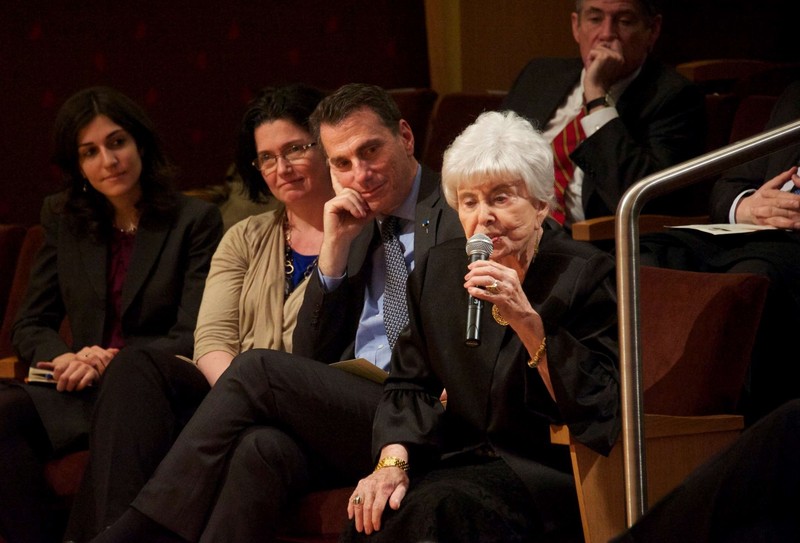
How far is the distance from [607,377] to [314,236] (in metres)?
0.99

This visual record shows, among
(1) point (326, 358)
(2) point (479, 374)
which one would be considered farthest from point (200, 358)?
(2) point (479, 374)

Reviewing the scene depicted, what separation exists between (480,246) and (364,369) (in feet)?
1.55

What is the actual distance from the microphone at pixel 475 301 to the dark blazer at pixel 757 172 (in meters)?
0.93

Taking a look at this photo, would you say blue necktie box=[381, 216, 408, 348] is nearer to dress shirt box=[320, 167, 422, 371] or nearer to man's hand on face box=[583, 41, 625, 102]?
dress shirt box=[320, 167, 422, 371]

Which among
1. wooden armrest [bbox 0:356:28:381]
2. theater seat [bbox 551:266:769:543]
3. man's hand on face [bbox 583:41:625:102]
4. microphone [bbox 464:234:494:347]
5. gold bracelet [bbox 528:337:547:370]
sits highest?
man's hand on face [bbox 583:41:625:102]

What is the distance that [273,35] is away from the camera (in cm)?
401

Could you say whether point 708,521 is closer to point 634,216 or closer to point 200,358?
point 634,216

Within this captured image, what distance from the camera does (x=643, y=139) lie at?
2.86 meters

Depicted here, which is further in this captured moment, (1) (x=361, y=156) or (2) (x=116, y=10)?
(2) (x=116, y=10)

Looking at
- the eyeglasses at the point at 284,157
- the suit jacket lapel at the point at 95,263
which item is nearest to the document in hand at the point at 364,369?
the eyeglasses at the point at 284,157

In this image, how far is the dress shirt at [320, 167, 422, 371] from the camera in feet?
7.63

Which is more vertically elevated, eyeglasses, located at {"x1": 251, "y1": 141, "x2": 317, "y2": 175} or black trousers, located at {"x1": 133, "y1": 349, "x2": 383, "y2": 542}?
eyeglasses, located at {"x1": 251, "y1": 141, "x2": 317, "y2": 175}

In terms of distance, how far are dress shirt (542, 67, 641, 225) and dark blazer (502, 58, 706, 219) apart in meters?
0.02

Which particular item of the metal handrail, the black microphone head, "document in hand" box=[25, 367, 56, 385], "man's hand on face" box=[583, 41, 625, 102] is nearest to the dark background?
"man's hand on face" box=[583, 41, 625, 102]
